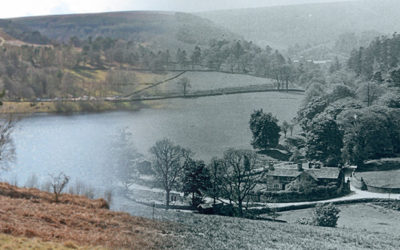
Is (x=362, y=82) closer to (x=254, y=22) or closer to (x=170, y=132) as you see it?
(x=254, y=22)

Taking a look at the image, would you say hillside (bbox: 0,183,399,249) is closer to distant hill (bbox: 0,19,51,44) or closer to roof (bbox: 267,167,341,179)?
roof (bbox: 267,167,341,179)

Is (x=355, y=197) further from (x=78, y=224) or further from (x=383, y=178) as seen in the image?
(x=78, y=224)

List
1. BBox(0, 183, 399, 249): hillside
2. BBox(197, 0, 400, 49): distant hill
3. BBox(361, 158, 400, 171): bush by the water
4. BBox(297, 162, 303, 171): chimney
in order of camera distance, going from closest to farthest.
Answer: BBox(0, 183, 399, 249): hillside → BBox(297, 162, 303, 171): chimney → BBox(361, 158, 400, 171): bush by the water → BBox(197, 0, 400, 49): distant hill

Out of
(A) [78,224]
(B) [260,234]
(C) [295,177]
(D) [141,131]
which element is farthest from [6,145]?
(C) [295,177]

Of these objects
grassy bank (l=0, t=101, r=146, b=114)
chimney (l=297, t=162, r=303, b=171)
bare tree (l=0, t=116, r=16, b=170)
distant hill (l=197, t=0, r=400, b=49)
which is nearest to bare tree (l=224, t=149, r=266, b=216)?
chimney (l=297, t=162, r=303, b=171)

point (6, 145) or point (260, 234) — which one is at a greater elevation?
point (6, 145)

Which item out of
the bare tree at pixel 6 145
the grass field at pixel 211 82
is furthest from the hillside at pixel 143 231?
the grass field at pixel 211 82
